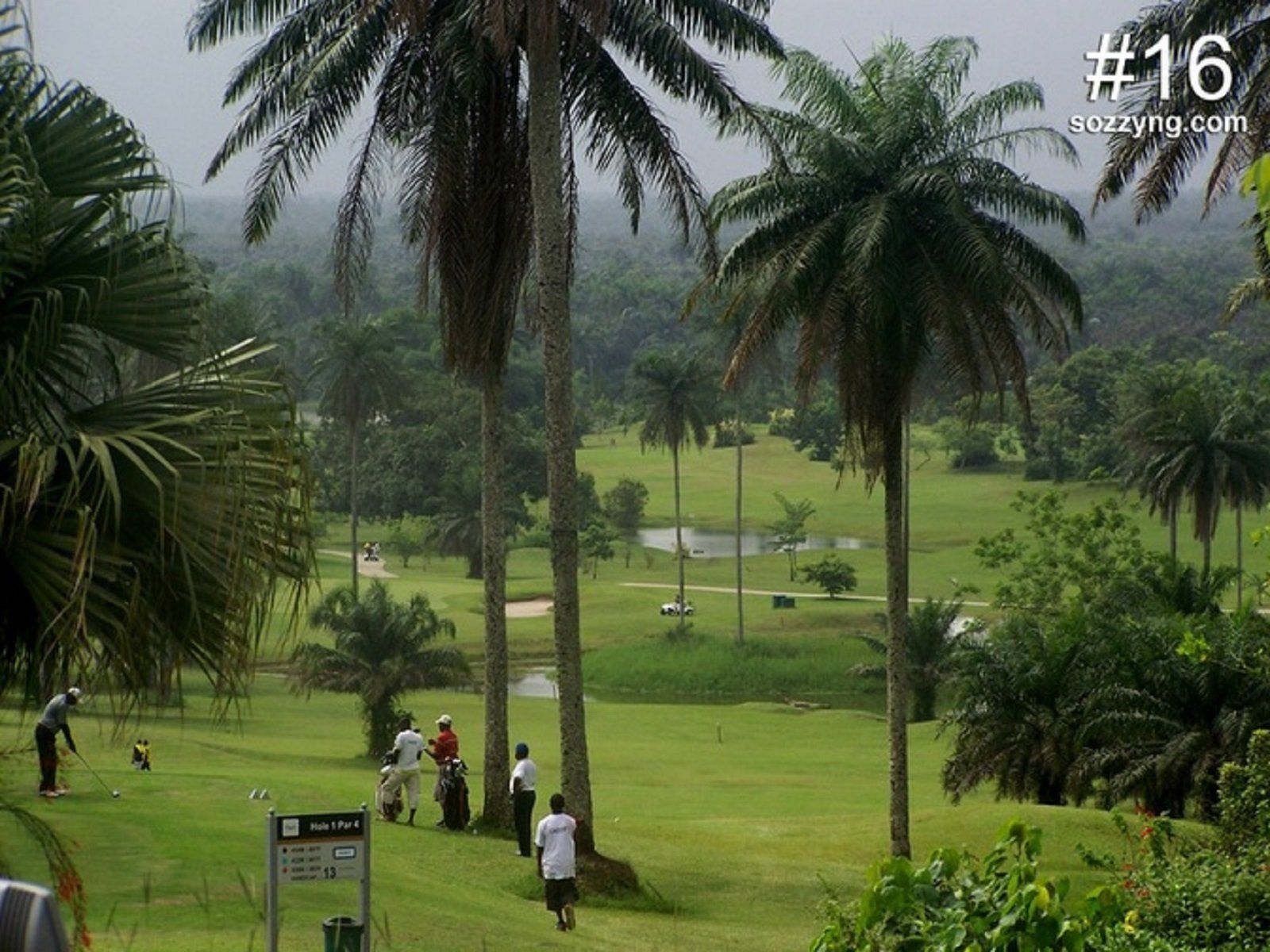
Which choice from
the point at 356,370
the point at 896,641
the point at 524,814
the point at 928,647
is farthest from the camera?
the point at 356,370

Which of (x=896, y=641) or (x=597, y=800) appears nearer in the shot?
(x=896, y=641)

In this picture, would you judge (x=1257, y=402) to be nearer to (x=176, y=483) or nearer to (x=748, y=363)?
(x=748, y=363)

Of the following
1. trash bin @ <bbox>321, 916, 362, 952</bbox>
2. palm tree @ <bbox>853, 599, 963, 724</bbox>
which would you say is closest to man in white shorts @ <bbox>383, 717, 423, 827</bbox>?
trash bin @ <bbox>321, 916, 362, 952</bbox>

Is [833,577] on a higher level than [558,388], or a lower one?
lower

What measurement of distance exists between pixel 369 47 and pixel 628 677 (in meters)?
51.6

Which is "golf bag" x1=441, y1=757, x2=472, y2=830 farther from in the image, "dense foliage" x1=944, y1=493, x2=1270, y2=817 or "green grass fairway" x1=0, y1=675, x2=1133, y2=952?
"dense foliage" x1=944, y1=493, x2=1270, y2=817

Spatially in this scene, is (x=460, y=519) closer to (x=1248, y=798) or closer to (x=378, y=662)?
(x=378, y=662)

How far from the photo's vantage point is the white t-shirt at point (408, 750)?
79.2 ft

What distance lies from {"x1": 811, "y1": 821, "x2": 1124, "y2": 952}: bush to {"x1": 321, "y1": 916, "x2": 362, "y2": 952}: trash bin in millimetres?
3399

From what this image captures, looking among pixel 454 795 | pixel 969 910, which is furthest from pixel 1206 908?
pixel 454 795

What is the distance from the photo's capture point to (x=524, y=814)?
2261 centimetres

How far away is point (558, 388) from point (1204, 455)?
155 feet

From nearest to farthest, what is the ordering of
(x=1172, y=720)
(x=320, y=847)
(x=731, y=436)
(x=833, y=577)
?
(x=320, y=847)
(x=1172, y=720)
(x=833, y=577)
(x=731, y=436)

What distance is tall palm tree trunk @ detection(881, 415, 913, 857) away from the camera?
2689 cm
